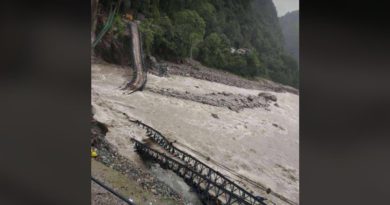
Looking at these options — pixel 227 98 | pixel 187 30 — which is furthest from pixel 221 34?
pixel 227 98

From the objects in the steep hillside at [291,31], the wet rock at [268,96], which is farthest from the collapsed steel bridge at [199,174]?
the steep hillside at [291,31]

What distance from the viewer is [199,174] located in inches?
108

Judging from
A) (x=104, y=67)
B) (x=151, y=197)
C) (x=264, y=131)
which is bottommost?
(x=151, y=197)

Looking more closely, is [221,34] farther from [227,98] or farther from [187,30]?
[227,98]

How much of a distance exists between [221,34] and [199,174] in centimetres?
98

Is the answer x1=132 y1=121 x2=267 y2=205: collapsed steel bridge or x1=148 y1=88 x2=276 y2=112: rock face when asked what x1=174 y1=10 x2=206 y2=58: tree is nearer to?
x1=148 y1=88 x2=276 y2=112: rock face

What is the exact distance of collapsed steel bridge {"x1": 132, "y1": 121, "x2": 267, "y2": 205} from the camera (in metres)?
2.67

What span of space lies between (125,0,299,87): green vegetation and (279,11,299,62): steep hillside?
0.13ft

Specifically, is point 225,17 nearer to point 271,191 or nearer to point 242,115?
point 242,115

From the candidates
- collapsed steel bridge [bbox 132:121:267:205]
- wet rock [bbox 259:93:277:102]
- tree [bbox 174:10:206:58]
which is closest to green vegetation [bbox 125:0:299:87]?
tree [bbox 174:10:206:58]
